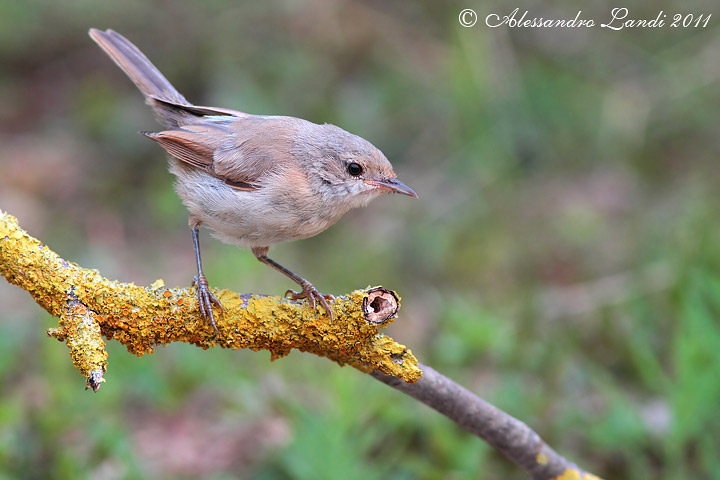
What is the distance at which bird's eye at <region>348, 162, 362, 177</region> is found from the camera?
3295 mm

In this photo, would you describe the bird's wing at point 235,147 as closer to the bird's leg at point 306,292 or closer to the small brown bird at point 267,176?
the small brown bird at point 267,176

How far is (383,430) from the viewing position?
393 cm

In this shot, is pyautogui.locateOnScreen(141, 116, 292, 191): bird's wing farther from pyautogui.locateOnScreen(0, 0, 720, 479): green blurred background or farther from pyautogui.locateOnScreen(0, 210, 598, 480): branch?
pyautogui.locateOnScreen(0, 0, 720, 479): green blurred background

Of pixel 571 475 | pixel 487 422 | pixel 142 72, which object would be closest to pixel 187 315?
pixel 487 422

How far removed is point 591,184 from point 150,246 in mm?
4853

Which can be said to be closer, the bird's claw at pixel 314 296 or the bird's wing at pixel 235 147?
the bird's claw at pixel 314 296

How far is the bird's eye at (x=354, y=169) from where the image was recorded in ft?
10.8

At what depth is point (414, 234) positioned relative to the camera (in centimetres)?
645

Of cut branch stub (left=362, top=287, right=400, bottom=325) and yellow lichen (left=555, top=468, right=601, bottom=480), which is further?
yellow lichen (left=555, top=468, right=601, bottom=480)

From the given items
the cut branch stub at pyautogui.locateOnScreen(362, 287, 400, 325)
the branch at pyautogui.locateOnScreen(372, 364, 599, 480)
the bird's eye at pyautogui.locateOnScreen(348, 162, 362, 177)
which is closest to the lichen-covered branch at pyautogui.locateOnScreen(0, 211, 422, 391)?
the cut branch stub at pyautogui.locateOnScreen(362, 287, 400, 325)

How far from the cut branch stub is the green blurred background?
1.45 m

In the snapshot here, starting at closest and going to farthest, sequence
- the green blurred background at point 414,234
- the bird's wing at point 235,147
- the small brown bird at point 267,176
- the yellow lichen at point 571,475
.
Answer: the yellow lichen at point 571,475 → the small brown bird at point 267,176 → the bird's wing at point 235,147 → the green blurred background at point 414,234
